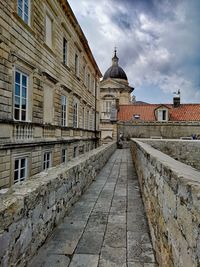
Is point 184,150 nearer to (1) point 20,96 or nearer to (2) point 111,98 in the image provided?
(1) point 20,96

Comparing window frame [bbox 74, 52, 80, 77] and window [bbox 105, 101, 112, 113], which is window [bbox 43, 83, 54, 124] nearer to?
window frame [bbox 74, 52, 80, 77]

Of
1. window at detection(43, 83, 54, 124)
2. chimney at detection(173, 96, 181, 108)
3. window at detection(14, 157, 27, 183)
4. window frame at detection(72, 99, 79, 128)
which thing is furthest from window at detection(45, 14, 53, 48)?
chimney at detection(173, 96, 181, 108)

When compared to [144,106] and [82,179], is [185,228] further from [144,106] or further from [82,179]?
[144,106]

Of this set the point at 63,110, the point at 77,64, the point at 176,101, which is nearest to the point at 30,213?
the point at 63,110

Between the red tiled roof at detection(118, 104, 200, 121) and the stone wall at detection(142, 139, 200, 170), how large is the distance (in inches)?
665

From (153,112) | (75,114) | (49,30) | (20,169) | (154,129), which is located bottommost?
(20,169)


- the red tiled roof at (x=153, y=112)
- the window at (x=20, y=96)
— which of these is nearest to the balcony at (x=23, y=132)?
the window at (x=20, y=96)

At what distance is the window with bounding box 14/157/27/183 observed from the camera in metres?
8.20

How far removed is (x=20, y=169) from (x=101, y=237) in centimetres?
593

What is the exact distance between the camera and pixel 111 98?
116 ft

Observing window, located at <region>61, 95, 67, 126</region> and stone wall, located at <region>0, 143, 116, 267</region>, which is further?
Answer: window, located at <region>61, 95, 67, 126</region>

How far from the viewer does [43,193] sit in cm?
299

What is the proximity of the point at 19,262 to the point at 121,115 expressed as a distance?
31010 millimetres

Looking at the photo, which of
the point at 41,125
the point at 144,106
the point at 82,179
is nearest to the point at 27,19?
the point at 41,125
